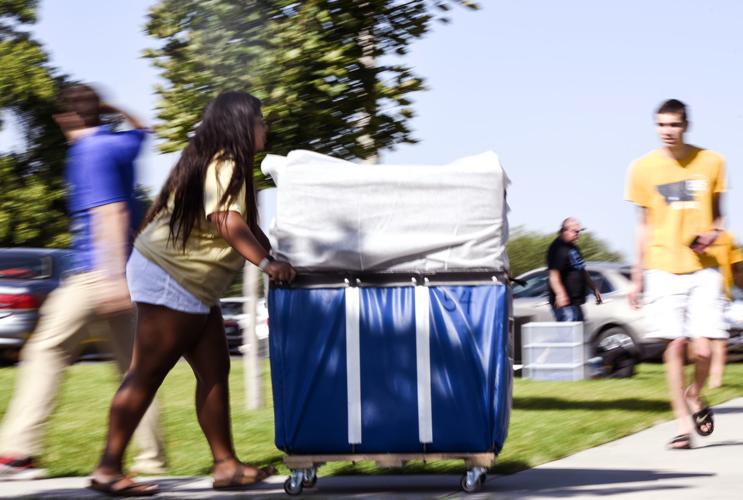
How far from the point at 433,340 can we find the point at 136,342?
1227 mm

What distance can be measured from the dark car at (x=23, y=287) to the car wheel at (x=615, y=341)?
21.2ft

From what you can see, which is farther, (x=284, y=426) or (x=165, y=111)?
(x=165, y=111)

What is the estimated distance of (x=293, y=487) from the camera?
5.67 m

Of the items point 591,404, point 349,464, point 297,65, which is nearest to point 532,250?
point 591,404

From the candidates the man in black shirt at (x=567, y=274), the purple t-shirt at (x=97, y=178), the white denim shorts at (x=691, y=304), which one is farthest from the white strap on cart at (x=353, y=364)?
the man in black shirt at (x=567, y=274)

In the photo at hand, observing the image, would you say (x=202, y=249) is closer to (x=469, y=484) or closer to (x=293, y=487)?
(x=293, y=487)

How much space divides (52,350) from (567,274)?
8.27 metres

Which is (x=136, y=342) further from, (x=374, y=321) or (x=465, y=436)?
(x=465, y=436)

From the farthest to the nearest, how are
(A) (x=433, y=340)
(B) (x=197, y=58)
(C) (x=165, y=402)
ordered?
(C) (x=165, y=402) → (B) (x=197, y=58) → (A) (x=433, y=340)

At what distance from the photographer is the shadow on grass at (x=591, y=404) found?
10031 millimetres

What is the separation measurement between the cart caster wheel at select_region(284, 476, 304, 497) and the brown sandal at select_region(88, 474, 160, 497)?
0.57 meters

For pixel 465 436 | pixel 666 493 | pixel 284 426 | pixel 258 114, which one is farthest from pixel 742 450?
pixel 258 114

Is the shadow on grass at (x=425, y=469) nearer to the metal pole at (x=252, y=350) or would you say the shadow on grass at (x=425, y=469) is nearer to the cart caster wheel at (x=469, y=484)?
the cart caster wheel at (x=469, y=484)

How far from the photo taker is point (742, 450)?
714 cm
